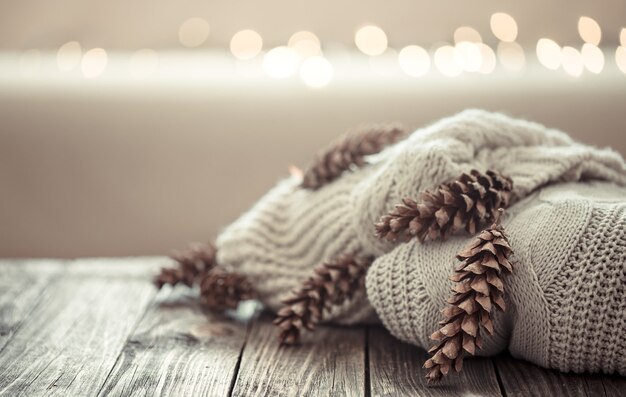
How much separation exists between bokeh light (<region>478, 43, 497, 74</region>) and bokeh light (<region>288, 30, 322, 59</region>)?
33cm

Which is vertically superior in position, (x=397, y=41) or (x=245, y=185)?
(x=397, y=41)

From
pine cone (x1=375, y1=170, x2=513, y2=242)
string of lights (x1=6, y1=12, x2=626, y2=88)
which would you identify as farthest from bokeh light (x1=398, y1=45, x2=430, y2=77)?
pine cone (x1=375, y1=170, x2=513, y2=242)

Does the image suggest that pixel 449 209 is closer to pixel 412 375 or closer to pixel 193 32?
pixel 412 375

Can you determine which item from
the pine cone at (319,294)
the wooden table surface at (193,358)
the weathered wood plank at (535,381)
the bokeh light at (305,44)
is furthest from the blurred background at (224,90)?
the weathered wood plank at (535,381)

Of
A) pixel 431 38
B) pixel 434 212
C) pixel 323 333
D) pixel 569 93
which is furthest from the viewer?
pixel 431 38

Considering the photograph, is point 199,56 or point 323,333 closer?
point 323,333

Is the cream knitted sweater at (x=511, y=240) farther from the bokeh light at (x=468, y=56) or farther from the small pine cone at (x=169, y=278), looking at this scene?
the bokeh light at (x=468, y=56)

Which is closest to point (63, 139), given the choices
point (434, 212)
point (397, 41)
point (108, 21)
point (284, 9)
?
point (108, 21)

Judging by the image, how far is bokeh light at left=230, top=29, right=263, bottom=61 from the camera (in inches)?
66.6

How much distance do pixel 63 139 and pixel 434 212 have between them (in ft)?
3.12

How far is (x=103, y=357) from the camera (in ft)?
3.29

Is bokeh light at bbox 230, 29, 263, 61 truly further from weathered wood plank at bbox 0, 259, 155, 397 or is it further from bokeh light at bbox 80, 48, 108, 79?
weathered wood plank at bbox 0, 259, 155, 397

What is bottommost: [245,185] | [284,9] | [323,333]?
[323,333]

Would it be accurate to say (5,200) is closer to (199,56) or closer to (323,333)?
(199,56)
